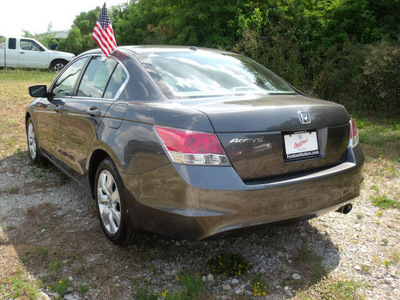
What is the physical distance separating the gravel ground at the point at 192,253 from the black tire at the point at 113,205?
177 millimetres

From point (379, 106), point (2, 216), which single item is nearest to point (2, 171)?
point (2, 216)

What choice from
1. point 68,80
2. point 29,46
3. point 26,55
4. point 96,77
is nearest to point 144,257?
point 96,77

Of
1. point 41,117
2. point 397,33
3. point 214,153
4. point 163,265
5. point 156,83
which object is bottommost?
point 163,265

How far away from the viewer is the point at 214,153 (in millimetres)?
2340

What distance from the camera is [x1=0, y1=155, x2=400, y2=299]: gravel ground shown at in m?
2.70

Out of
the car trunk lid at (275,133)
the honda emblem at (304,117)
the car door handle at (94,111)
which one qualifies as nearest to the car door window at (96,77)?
the car door handle at (94,111)

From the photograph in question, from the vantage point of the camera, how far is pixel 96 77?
366 centimetres

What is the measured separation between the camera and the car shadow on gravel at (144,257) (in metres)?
2.67

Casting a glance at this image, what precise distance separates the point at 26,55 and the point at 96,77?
51.2 feet

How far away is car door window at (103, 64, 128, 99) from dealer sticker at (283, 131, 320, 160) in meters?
1.45

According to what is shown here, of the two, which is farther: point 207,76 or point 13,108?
point 13,108

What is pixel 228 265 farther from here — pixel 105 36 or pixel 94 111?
pixel 105 36

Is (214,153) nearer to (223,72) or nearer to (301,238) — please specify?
(223,72)

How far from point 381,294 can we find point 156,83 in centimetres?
214
